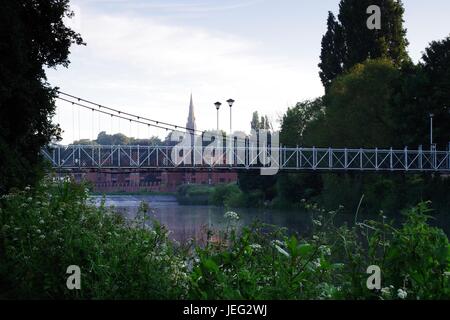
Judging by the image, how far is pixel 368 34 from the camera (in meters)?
54.3

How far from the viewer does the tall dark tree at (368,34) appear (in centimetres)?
5434

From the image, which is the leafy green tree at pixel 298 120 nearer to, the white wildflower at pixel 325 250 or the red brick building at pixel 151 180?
the red brick building at pixel 151 180

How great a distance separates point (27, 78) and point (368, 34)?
42.4 m

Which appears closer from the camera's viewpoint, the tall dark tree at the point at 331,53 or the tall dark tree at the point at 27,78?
the tall dark tree at the point at 27,78

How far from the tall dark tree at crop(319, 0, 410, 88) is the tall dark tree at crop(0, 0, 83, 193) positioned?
40701 millimetres

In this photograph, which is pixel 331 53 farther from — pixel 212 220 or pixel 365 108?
pixel 212 220

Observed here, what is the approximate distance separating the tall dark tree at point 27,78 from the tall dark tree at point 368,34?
134 feet

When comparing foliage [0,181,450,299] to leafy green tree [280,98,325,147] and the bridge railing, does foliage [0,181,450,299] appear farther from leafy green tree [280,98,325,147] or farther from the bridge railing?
leafy green tree [280,98,325,147]

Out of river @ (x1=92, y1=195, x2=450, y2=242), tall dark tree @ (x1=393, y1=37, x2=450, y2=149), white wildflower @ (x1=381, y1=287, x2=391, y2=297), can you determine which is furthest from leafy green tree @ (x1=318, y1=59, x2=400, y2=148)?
white wildflower @ (x1=381, y1=287, x2=391, y2=297)

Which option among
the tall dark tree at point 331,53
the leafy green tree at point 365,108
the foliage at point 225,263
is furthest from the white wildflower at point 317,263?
the tall dark tree at point 331,53

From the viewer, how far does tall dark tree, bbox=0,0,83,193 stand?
1480 centimetres
